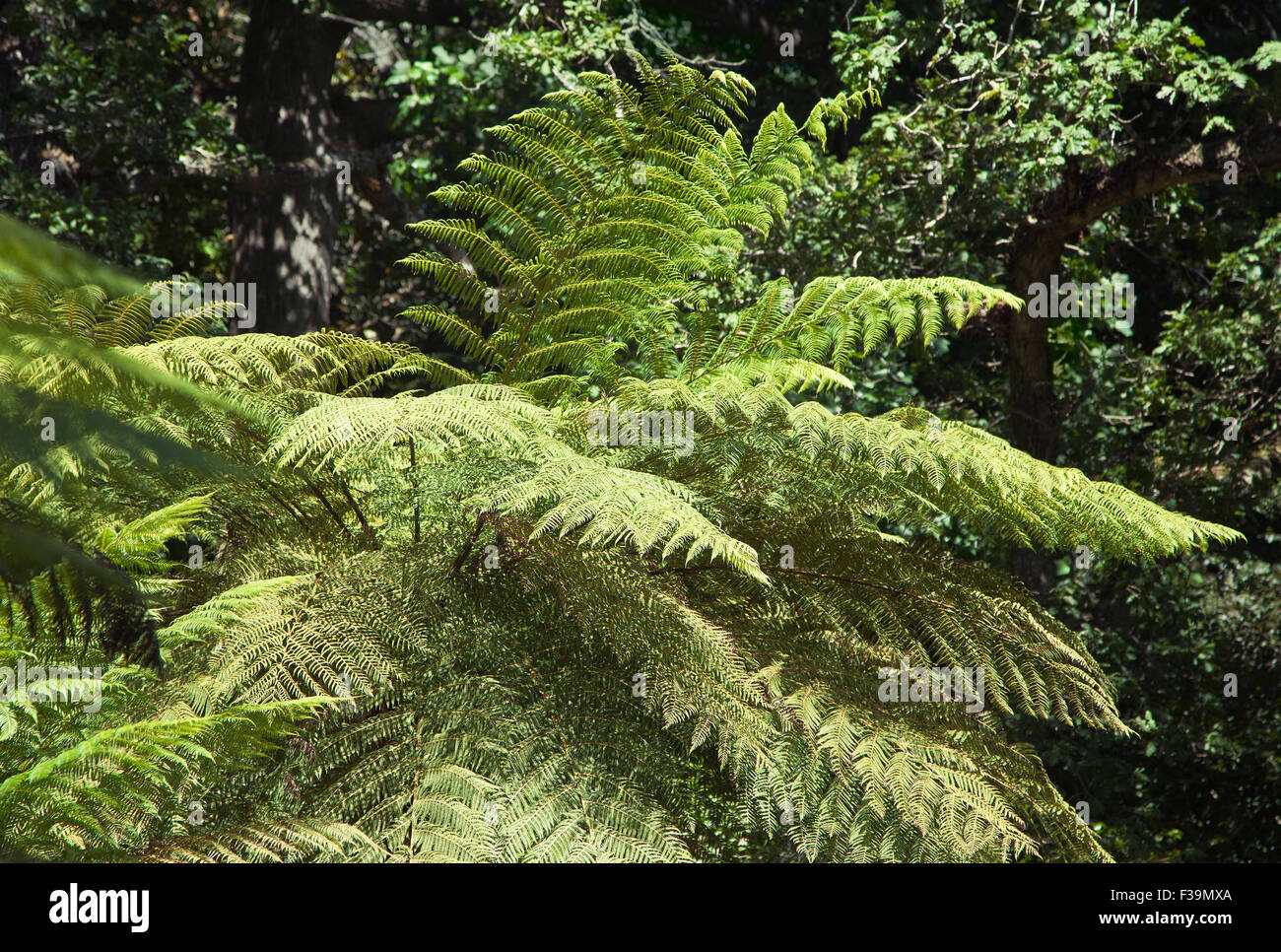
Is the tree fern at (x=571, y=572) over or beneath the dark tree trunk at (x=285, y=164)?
beneath

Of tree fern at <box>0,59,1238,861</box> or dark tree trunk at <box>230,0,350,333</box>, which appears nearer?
tree fern at <box>0,59,1238,861</box>

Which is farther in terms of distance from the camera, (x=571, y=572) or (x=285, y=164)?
(x=285, y=164)

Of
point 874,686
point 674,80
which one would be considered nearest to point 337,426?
point 874,686

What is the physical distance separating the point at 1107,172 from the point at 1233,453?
1.41m

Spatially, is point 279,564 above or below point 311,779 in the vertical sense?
above

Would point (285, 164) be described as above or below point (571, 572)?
above

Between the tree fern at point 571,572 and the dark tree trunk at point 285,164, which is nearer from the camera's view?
the tree fern at point 571,572

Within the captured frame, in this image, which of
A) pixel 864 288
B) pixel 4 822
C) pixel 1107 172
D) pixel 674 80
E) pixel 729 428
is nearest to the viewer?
pixel 4 822

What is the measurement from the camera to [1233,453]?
4.86 meters

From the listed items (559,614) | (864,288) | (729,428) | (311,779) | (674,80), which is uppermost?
(674,80)

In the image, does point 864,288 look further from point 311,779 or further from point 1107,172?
point 1107,172

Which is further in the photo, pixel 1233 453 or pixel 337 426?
pixel 1233 453

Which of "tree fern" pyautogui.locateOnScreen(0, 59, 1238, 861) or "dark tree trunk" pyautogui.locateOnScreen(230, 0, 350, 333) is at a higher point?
"dark tree trunk" pyautogui.locateOnScreen(230, 0, 350, 333)

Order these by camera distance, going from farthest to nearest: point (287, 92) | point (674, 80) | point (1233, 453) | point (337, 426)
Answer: point (287, 92) → point (1233, 453) → point (674, 80) → point (337, 426)
